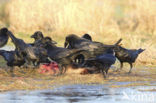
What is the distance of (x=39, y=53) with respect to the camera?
16453 mm

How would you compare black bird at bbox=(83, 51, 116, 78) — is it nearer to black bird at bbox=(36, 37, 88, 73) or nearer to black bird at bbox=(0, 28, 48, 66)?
black bird at bbox=(36, 37, 88, 73)

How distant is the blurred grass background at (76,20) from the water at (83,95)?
11.3m

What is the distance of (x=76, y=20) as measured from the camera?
27.5 meters

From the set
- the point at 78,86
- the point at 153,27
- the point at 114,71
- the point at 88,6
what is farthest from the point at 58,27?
the point at 78,86

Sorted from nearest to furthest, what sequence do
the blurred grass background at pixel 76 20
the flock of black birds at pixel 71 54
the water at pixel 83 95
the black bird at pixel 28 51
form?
the water at pixel 83 95, the flock of black birds at pixel 71 54, the black bird at pixel 28 51, the blurred grass background at pixel 76 20

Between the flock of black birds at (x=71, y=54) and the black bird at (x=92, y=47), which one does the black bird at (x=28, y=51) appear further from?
the black bird at (x=92, y=47)

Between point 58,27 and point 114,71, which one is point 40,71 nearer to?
point 114,71

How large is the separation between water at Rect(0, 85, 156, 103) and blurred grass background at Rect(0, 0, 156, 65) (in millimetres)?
11301

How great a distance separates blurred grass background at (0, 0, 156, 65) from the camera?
89.4 ft

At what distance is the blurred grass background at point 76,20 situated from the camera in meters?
27.2

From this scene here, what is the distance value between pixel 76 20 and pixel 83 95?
1543 centimetres

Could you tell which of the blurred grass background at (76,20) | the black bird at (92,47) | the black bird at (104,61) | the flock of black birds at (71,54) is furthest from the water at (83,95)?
the blurred grass background at (76,20)

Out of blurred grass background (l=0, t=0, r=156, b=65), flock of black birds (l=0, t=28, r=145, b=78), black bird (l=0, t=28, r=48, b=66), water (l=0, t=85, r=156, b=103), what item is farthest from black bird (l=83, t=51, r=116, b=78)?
blurred grass background (l=0, t=0, r=156, b=65)

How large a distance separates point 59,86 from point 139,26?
18706 millimetres
